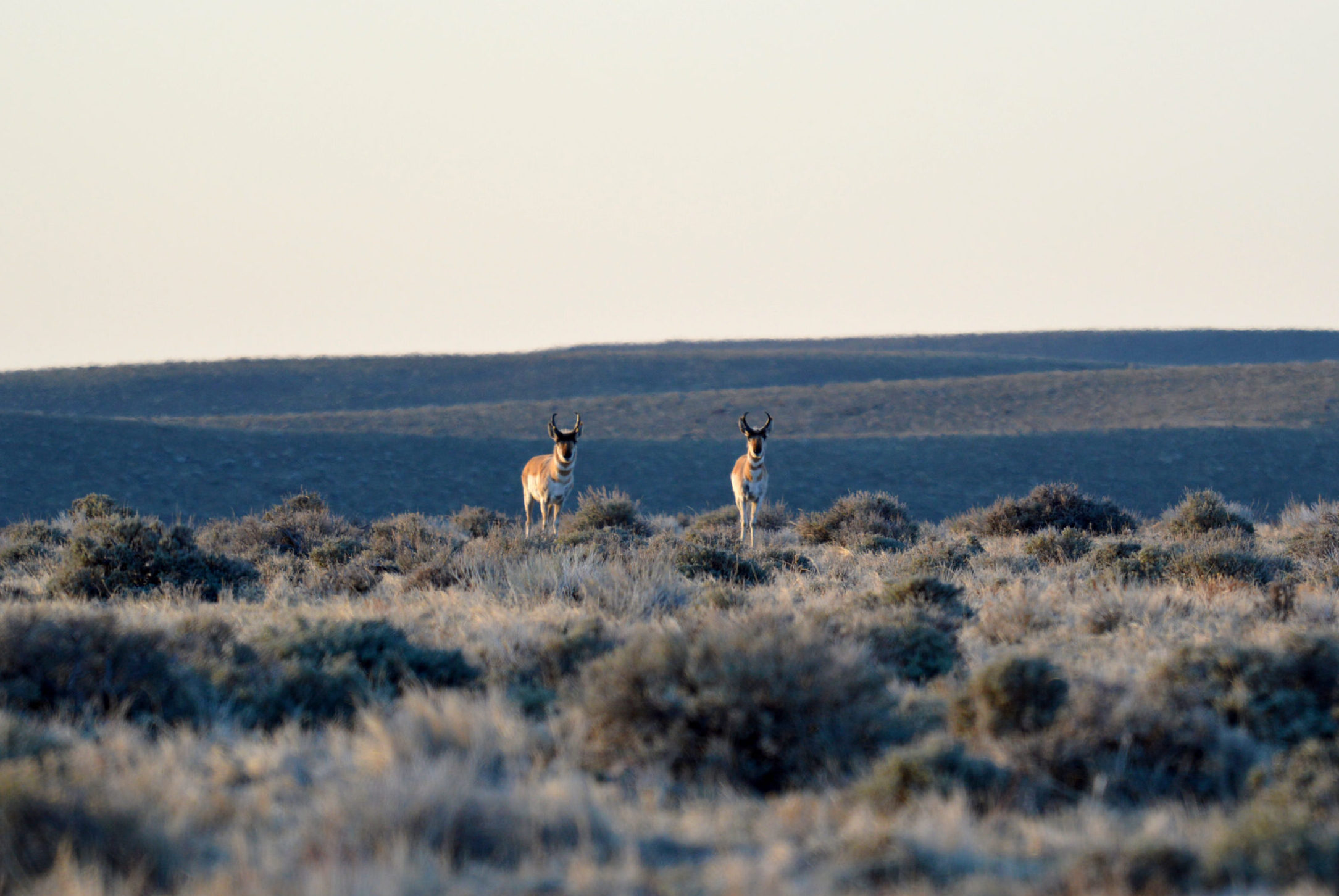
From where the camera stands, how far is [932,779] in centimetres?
477

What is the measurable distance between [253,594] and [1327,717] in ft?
31.7

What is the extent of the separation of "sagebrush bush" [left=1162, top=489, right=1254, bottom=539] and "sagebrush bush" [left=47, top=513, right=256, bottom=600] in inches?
557

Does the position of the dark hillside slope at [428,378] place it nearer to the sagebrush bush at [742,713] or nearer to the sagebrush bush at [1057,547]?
the sagebrush bush at [1057,547]

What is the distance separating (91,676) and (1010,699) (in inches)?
183

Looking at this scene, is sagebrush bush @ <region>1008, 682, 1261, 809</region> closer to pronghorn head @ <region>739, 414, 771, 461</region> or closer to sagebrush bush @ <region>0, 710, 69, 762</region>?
sagebrush bush @ <region>0, 710, 69, 762</region>

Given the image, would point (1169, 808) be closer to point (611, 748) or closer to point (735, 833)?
point (735, 833)

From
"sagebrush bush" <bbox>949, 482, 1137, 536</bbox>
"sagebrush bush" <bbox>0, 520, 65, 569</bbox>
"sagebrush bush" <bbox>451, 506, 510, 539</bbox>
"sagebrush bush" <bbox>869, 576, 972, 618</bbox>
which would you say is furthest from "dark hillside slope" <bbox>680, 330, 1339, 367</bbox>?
→ "sagebrush bush" <bbox>869, 576, 972, 618</bbox>

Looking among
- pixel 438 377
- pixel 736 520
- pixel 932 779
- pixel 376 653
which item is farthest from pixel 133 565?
pixel 438 377

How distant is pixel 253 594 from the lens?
1212 cm

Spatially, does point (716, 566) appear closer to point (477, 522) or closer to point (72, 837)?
point (72, 837)

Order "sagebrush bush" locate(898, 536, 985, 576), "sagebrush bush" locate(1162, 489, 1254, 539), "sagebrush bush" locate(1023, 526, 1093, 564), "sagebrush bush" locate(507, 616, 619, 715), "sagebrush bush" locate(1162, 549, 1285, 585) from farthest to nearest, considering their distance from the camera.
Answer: "sagebrush bush" locate(1162, 489, 1254, 539)
"sagebrush bush" locate(1023, 526, 1093, 564)
"sagebrush bush" locate(898, 536, 985, 576)
"sagebrush bush" locate(1162, 549, 1285, 585)
"sagebrush bush" locate(507, 616, 619, 715)

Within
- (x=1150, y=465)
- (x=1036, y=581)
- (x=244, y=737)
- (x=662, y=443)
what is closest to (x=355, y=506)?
(x=662, y=443)

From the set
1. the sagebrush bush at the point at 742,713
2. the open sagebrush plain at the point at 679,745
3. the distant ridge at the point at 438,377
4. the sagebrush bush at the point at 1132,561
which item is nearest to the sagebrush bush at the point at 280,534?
the open sagebrush plain at the point at 679,745

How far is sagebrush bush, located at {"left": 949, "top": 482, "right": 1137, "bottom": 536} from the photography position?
20844mm
